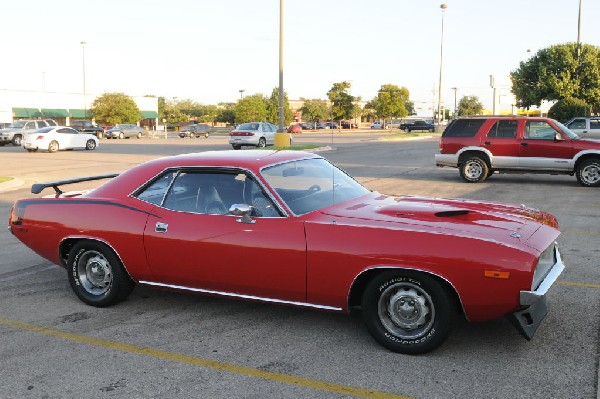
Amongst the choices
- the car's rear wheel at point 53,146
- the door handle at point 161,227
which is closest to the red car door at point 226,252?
the door handle at point 161,227

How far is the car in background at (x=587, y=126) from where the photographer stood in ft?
83.5

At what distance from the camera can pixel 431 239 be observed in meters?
4.14

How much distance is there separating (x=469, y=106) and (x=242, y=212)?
→ 11121cm

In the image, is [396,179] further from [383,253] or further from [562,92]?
[562,92]

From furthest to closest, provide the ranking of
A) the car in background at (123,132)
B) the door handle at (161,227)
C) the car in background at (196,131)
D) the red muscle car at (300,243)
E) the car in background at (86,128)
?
1. the car in background at (196,131)
2. the car in background at (123,132)
3. the car in background at (86,128)
4. the door handle at (161,227)
5. the red muscle car at (300,243)

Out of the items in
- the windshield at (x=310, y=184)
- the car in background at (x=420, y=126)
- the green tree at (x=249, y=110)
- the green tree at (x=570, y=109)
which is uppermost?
the green tree at (x=249, y=110)

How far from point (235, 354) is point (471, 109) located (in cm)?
10899

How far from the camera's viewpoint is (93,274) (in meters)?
5.53

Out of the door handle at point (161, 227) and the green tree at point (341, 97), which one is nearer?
the door handle at point (161, 227)

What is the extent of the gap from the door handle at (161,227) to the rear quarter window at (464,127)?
1222 cm

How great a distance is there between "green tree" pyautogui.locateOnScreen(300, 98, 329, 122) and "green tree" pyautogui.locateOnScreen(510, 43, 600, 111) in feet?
202

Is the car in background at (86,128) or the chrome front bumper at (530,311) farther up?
the car in background at (86,128)

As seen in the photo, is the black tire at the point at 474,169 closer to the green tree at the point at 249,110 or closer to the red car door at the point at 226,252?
the red car door at the point at 226,252

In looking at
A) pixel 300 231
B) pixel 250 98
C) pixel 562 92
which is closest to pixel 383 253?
pixel 300 231
